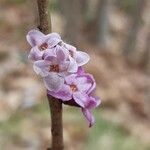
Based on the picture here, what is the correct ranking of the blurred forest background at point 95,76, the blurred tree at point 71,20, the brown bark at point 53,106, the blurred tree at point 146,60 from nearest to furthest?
the brown bark at point 53,106
the blurred forest background at point 95,76
the blurred tree at point 71,20
the blurred tree at point 146,60

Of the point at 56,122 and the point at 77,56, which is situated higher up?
the point at 77,56

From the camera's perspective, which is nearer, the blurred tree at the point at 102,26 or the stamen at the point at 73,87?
the stamen at the point at 73,87

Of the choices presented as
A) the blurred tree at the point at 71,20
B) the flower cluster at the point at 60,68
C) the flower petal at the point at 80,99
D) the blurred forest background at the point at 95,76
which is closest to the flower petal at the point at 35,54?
the flower cluster at the point at 60,68

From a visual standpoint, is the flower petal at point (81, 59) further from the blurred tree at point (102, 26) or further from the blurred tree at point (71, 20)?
the blurred tree at point (102, 26)

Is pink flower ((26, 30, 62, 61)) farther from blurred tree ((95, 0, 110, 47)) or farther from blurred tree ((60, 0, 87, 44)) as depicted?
blurred tree ((95, 0, 110, 47))

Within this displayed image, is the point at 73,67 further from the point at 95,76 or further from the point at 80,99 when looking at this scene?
the point at 95,76

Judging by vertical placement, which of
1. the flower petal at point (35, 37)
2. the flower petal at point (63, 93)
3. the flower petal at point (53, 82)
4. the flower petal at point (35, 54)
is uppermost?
the flower petal at point (35, 37)

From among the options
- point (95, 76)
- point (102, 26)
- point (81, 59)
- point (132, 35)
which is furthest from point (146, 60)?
point (81, 59)
